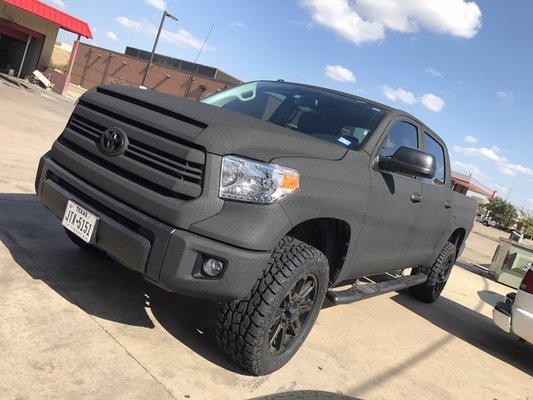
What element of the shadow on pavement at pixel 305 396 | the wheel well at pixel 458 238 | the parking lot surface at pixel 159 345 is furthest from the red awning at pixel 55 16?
the shadow on pavement at pixel 305 396

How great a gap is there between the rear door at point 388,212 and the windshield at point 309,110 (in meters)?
0.21

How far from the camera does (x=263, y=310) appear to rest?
9.47ft

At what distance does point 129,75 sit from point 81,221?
188ft

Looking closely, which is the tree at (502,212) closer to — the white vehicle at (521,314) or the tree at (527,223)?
the tree at (527,223)

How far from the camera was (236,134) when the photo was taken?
2.82 m

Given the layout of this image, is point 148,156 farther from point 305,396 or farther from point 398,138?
point 398,138

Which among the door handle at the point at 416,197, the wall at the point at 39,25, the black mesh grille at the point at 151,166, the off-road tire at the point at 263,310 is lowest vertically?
the off-road tire at the point at 263,310

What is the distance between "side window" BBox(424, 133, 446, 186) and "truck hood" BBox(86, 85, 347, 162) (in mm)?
2113

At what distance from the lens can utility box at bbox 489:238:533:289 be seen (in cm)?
1073

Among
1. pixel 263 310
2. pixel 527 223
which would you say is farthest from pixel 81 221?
pixel 527 223

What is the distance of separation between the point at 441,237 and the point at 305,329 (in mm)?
2834

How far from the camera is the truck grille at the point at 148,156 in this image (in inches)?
109

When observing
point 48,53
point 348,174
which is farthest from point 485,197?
point 348,174

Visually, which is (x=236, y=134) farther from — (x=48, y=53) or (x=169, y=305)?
(x=48, y=53)
